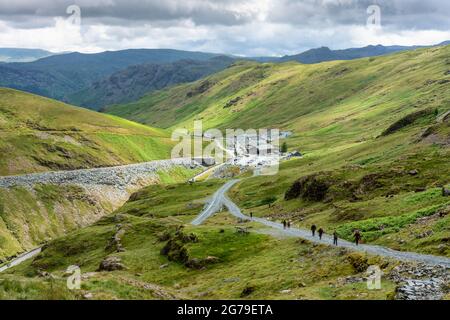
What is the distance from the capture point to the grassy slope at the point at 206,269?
3984 centimetres

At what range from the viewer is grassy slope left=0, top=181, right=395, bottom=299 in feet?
131

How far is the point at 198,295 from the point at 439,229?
1178 inches

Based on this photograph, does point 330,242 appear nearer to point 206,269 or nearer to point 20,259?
point 206,269

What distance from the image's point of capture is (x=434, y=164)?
4053 inches

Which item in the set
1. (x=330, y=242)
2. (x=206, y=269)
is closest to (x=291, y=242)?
(x=330, y=242)

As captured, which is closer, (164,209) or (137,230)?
(137,230)

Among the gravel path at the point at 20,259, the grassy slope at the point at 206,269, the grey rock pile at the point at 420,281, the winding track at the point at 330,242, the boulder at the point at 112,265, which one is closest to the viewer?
the grey rock pile at the point at 420,281

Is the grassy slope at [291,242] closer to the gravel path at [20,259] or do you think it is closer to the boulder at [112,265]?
the boulder at [112,265]

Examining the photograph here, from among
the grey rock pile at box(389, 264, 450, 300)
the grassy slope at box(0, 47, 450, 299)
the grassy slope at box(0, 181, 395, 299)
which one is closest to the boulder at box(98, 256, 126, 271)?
the grassy slope at box(0, 181, 395, 299)

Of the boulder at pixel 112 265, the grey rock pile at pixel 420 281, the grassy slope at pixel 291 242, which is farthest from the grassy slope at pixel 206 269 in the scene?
the grey rock pile at pixel 420 281

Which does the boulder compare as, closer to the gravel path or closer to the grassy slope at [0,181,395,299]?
the grassy slope at [0,181,395,299]

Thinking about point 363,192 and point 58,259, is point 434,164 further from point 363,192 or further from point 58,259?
point 58,259

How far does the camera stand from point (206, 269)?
78000 millimetres

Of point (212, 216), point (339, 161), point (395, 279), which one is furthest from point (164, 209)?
point (395, 279)
